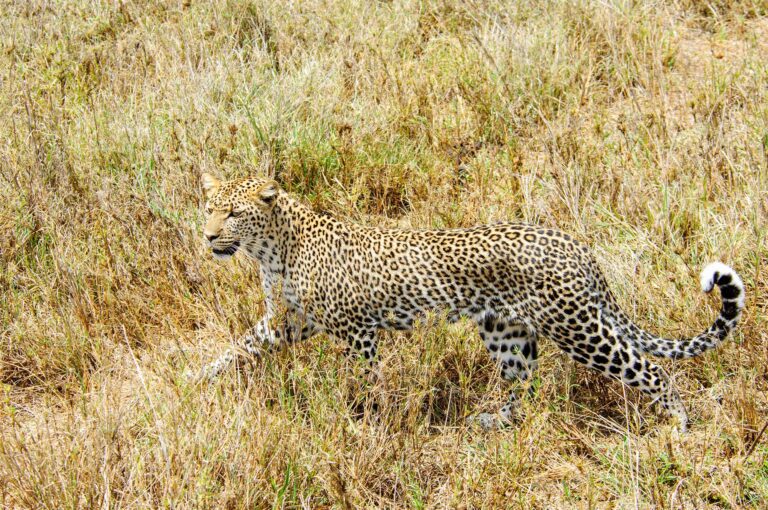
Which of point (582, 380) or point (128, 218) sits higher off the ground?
point (128, 218)

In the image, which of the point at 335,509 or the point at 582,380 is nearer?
the point at 335,509

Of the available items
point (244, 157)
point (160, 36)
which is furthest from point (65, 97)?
point (244, 157)

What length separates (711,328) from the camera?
5.21 m

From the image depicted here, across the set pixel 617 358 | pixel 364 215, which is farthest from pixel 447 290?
pixel 364 215

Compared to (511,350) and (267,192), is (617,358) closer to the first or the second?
(511,350)

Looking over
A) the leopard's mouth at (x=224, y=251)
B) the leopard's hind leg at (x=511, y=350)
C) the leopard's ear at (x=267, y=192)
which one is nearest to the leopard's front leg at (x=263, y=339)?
the leopard's mouth at (x=224, y=251)

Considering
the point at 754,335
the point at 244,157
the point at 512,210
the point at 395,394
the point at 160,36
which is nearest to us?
the point at 395,394

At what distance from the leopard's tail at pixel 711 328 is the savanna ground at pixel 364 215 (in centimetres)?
29

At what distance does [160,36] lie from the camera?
9164 millimetres

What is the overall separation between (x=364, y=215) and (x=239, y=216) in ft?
5.51

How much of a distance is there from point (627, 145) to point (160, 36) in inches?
175

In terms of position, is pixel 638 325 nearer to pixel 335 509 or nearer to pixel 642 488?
pixel 642 488

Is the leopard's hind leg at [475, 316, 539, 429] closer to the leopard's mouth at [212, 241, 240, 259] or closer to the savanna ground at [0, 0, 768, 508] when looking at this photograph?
the savanna ground at [0, 0, 768, 508]

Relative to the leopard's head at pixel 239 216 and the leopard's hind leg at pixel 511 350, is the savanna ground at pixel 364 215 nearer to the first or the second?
the leopard's hind leg at pixel 511 350
